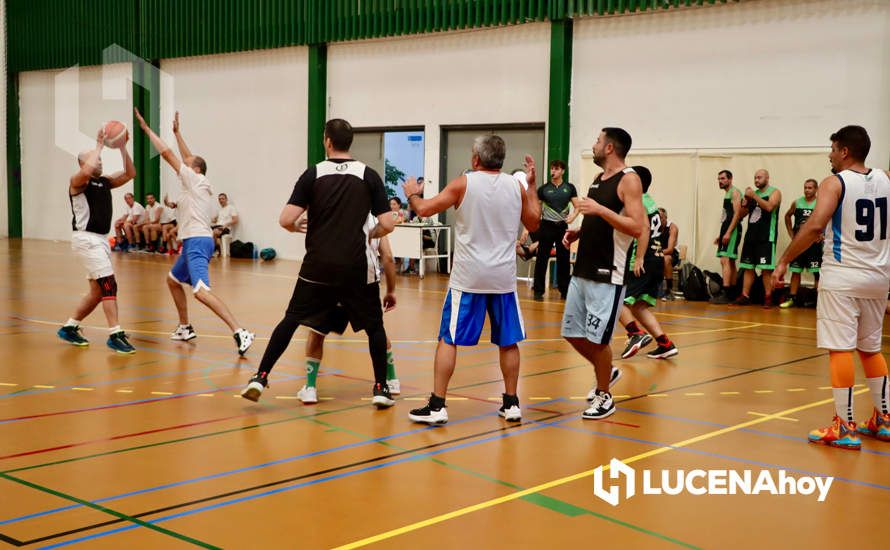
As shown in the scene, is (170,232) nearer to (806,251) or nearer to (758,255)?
(758,255)

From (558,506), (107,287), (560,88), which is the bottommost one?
(558,506)

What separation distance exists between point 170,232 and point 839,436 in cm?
2043

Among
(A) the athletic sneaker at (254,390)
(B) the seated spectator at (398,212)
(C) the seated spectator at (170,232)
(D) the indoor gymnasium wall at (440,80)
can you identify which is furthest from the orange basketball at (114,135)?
(C) the seated spectator at (170,232)

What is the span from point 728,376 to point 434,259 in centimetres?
1222

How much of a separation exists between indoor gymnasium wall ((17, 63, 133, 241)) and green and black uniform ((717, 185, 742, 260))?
18319 millimetres

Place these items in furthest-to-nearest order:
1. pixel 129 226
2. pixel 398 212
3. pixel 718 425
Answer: pixel 129 226
pixel 398 212
pixel 718 425

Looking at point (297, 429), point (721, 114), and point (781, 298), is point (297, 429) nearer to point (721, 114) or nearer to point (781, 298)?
point (781, 298)

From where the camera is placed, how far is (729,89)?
52.5ft

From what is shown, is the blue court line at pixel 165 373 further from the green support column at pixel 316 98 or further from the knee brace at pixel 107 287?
the green support column at pixel 316 98

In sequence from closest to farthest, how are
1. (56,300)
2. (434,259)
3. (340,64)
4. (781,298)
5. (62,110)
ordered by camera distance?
(56,300) < (781,298) < (434,259) < (340,64) < (62,110)

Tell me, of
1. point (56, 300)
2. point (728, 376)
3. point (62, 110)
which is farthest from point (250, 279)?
point (62, 110)

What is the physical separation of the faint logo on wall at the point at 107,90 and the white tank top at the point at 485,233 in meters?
21.5

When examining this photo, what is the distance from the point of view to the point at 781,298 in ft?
48.9

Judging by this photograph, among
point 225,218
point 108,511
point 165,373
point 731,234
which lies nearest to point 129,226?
point 225,218
